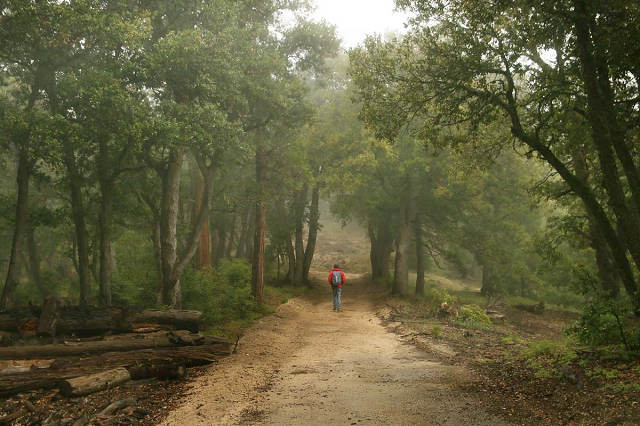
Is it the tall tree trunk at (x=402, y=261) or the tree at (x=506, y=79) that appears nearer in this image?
the tree at (x=506, y=79)

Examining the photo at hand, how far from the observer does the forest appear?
8.18 meters

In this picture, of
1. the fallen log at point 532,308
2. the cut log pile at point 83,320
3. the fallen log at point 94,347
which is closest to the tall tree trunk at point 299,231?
the fallen log at point 532,308

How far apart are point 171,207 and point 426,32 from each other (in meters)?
10.1

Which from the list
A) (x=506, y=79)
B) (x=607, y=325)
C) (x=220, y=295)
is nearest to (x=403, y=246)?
(x=220, y=295)

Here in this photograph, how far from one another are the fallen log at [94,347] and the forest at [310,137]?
265 mm

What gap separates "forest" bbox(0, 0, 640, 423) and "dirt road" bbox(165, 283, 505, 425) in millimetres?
1817

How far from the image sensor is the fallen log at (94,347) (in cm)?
801

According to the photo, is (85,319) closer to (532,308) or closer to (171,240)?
(171,240)

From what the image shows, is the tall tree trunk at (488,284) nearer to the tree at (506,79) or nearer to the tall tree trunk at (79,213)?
the tree at (506,79)

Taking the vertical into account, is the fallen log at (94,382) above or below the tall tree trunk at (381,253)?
below

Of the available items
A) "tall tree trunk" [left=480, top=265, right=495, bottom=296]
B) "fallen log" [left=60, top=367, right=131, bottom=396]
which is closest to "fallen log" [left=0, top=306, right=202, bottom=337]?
"fallen log" [left=60, top=367, right=131, bottom=396]

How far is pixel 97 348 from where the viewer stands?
8641 millimetres

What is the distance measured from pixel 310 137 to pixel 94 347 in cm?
1944

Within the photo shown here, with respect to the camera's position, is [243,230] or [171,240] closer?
[171,240]
